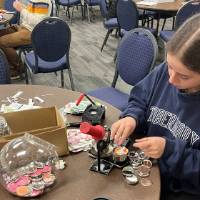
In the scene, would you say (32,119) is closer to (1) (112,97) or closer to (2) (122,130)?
(2) (122,130)

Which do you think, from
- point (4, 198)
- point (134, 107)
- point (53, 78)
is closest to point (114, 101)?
point (134, 107)

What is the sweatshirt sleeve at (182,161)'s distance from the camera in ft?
3.64

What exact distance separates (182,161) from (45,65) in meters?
2.18

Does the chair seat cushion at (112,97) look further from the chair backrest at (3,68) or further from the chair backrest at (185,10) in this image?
the chair backrest at (185,10)

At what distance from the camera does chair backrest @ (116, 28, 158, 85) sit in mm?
2240

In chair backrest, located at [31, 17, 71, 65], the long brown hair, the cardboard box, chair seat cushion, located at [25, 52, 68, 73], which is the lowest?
chair seat cushion, located at [25, 52, 68, 73]

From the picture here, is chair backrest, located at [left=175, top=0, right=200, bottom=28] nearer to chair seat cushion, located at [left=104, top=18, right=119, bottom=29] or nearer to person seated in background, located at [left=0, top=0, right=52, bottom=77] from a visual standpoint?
chair seat cushion, located at [left=104, top=18, right=119, bottom=29]

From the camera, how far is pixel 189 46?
1060 millimetres

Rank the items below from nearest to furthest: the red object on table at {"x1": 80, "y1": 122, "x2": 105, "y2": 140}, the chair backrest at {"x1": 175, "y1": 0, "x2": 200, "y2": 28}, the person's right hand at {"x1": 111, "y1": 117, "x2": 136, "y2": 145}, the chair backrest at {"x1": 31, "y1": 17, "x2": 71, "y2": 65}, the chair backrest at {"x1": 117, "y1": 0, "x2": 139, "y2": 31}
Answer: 1. the red object on table at {"x1": 80, "y1": 122, "x2": 105, "y2": 140}
2. the person's right hand at {"x1": 111, "y1": 117, "x2": 136, "y2": 145}
3. the chair backrest at {"x1": 31, "y1": 17, "x2": 71, "y2": 65}
4. the chair backrest at {"x1": 175, "y1": 0, "x2": 200, "y2": 28}
5. the chair backrest at {"x1": 117, "y1": 0, "x2": 139, "y2": 31}

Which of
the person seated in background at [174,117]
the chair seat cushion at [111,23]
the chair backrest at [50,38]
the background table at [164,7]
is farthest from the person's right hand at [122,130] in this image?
the chair seat cushion at [111,23]

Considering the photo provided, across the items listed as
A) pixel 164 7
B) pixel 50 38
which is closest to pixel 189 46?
pixel 50 38

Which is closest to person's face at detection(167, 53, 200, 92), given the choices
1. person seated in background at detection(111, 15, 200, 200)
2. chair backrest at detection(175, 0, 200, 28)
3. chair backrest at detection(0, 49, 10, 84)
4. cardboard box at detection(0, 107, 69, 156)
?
person seated in background at detection(111, 15, 200, 200)

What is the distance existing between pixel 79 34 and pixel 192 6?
8.71 feet

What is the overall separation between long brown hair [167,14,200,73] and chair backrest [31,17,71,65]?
1985 millimetres
